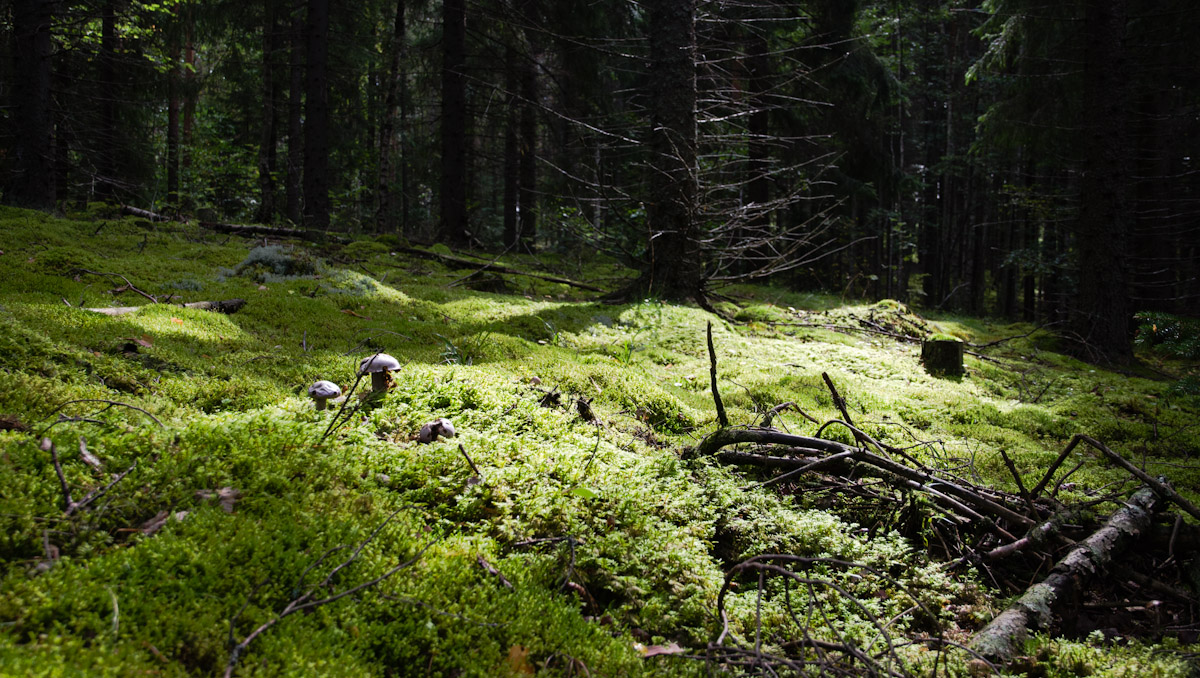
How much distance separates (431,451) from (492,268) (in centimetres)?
780

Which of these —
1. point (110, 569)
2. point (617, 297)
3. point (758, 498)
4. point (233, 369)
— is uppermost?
point (617, 297)

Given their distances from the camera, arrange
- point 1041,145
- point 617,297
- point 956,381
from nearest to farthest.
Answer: point 956,381
point 617,297
point 1041,145

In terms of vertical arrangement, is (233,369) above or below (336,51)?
below

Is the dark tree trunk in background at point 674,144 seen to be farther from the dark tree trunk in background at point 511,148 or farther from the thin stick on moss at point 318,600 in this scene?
the thin stick on moss at point 318,600

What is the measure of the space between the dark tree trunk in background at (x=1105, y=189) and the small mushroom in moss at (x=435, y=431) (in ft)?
33.7

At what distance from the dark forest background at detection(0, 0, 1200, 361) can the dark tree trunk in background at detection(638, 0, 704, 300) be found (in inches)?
1.3

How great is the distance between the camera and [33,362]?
8.81 ft

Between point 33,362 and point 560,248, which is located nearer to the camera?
point 33,362

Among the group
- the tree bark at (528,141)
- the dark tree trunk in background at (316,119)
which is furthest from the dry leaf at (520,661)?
the dark tree trunk in background at (316,119)

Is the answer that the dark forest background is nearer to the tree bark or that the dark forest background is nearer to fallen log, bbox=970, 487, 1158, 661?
the tree bark

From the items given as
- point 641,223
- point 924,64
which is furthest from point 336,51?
point 924,64

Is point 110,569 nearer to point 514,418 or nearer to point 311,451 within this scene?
point 311,451

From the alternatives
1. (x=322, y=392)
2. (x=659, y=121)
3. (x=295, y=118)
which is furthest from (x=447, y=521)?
(x=295, y=118)

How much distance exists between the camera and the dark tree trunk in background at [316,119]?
38.7 ft
